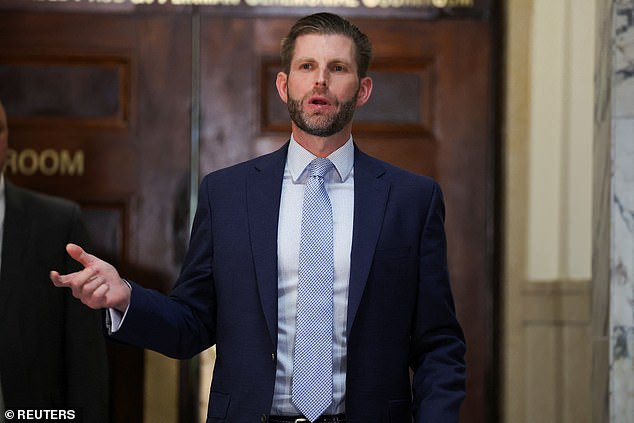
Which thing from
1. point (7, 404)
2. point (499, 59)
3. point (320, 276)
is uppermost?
point (499, 59)

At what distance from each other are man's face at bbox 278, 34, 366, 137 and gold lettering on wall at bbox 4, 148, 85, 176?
1.91 meters

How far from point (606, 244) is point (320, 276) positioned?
154cm

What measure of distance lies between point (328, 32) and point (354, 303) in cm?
74

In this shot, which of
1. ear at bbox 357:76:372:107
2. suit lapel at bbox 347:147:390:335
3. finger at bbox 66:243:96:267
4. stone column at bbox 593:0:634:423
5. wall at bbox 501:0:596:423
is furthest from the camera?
wall at bbox 501:0:596:423

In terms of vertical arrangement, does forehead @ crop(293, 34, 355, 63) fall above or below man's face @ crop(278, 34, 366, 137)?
above

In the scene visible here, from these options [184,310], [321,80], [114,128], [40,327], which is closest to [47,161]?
[114,128]

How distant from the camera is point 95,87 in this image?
186 inches

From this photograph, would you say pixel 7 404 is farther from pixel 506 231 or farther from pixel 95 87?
pixel 506 231

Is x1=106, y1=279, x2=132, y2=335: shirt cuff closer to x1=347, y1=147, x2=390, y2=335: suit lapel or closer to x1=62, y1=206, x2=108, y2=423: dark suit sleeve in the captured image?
x1=347, y1=147, x2=390, y2=335: suit lapel

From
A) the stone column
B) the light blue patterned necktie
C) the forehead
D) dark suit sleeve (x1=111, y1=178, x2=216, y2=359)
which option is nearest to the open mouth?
the forehead

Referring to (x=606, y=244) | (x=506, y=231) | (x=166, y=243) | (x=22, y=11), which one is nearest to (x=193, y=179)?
(x=166, y=243)

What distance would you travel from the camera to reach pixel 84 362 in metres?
4.18

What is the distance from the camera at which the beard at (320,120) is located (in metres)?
2.97

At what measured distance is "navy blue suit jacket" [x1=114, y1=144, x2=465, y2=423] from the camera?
285cm
